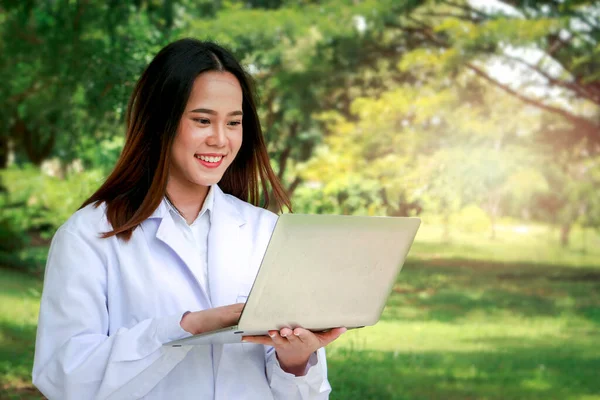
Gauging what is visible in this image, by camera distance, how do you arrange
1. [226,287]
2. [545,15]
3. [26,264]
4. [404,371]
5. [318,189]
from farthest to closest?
[26,264] → [318,189] → [545,15] → [404,371] → [226,287]

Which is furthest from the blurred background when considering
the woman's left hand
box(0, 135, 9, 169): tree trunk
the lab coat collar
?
the woman's left hand

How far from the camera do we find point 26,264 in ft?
24.7

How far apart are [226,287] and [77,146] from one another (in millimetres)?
4996

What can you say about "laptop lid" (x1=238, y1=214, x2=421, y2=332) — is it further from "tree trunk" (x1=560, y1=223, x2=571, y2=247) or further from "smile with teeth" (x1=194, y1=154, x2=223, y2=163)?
"tree trunk" (x1=560, y1=223, x2=571, y2=247)

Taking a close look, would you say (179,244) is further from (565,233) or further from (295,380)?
(565,233)

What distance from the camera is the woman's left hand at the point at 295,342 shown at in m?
1.32

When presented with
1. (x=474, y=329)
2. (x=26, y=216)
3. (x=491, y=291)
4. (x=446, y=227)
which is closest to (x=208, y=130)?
(x=474, y=329)

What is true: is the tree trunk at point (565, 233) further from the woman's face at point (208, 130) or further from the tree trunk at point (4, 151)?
the tree trunk at point (4, 151)

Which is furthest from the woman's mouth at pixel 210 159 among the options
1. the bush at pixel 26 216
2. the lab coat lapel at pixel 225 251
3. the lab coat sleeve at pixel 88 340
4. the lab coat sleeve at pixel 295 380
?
the bush at pixel 26 216

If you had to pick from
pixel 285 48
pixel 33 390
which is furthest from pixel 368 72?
pixel 33 390

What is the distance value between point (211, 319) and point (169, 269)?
215 millimetres

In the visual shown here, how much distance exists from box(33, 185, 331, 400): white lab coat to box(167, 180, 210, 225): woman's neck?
56 mm

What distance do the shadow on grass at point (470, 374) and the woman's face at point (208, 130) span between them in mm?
3180

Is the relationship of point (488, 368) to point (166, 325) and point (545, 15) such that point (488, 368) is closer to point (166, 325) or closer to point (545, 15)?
point (545, 15)
